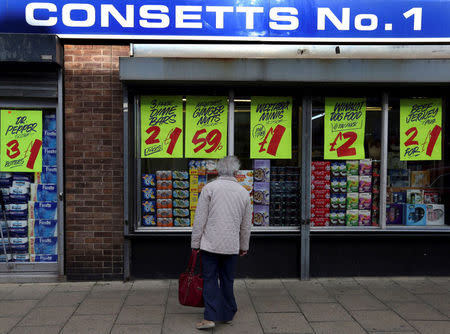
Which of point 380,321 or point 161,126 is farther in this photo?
point 161,126

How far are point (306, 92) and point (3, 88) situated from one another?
4230 mm

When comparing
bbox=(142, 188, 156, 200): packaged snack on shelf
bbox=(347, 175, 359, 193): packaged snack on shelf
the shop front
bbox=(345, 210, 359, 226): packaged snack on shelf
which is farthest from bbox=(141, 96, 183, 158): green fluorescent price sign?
bbox=(345, 210, 359, 226): packaged snack on shelf

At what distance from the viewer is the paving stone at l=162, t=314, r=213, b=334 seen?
3.92 meters

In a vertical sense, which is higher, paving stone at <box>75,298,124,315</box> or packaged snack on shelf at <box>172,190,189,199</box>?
packaged snack on shelf at <box>172,190,189,199</box>

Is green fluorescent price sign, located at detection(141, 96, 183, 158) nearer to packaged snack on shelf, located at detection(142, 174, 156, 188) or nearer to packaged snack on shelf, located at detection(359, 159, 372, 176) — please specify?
packaged snack on shelf, located at detection(142, 174, 156, 188)

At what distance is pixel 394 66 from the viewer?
516cm

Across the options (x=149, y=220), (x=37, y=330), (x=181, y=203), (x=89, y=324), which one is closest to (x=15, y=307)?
(x=37, y=330)

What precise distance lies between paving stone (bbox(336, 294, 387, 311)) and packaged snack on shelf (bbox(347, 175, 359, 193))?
162 cm

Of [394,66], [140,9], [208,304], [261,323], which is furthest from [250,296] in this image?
[140,9]

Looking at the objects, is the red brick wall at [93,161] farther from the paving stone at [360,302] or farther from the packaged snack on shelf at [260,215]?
the paving stone at [360,302]

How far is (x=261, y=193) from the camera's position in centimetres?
586

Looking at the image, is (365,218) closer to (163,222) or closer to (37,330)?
(163,222)

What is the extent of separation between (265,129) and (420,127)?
7.59 ft

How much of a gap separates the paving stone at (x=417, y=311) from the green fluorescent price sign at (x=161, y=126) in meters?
3.45
